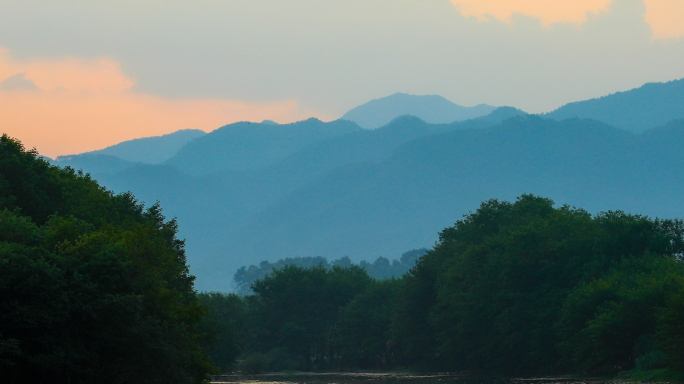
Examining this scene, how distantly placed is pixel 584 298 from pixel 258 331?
66.1 metres

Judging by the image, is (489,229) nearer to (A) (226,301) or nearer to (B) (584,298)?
(B) (584,298)

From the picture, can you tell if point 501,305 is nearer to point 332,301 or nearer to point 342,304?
point 332,301

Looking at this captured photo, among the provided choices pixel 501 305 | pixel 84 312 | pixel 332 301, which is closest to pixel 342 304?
pixel 332 301

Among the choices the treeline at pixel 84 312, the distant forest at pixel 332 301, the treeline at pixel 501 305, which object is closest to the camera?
the treeline at pixel 84 312

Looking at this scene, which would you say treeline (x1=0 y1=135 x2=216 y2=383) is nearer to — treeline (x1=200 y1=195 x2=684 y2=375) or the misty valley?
the misty valley

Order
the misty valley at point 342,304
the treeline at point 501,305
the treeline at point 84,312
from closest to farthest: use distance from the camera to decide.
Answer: the treeline at point 84,312, the misty valley at point 342,304, the treeline at point 501,305

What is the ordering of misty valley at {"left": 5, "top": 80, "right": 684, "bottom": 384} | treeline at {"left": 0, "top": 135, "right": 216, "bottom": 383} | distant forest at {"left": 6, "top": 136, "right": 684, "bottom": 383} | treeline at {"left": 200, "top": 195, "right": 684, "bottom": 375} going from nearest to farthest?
treeline at {"left": 0, "top": 135, "right": 216, "bottom": 383} < distant forest at {"left": 6, "top": 136, "right": 684, "bottom": 383} < misty valley at {"left": 5, "top": 80, "right": 684, "bottom": 384} < treeline at {"left": 200, "top": 195, "right": 684, "bottom": 375}

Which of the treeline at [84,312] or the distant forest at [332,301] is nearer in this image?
the treeline at [84,312]

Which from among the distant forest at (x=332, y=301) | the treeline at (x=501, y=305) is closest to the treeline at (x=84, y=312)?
the distant forest at (x=332, y=301)

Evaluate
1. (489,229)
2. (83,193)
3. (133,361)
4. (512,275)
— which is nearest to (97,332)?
(133,361)

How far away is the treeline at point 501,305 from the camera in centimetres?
6719

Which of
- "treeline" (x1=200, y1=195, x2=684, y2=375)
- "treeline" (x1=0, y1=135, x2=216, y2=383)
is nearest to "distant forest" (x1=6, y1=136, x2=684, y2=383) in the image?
"treeline" (x1=0, y1=135, x2=216, y2=383)

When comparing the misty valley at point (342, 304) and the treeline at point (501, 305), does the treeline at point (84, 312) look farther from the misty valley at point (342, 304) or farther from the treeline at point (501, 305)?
the treeline at point (501, 305)

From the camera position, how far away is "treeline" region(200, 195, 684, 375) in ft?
220
